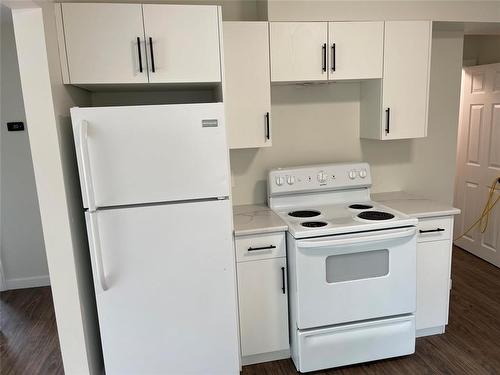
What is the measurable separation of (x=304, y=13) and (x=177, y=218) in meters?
1.51

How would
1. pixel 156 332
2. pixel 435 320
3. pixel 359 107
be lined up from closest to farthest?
pixel 156 332
pixel 435 320
pixel 359 107

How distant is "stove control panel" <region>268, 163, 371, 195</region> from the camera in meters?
2.56

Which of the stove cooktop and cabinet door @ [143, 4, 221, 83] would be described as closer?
cabinet door @ [143, 4, 221, 83]

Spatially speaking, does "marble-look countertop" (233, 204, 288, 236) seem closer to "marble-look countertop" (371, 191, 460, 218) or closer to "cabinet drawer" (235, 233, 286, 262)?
"cabinet drawer" (235, 233, 286, 262)

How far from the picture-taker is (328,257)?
216 cm

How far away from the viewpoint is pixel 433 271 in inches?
97.5

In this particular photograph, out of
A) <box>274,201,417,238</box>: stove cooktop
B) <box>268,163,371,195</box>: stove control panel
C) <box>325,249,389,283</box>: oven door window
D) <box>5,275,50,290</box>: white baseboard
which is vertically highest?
<box>268,163,371,195</box>: stove control panel

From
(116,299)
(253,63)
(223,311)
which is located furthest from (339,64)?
(116,299)

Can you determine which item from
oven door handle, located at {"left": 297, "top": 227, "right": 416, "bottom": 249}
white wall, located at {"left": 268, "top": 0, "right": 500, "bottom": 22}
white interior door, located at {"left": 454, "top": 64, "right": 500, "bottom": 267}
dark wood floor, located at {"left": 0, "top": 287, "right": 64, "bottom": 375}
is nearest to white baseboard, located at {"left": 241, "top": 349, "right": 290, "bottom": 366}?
oven door handle, located at {"left": 297, "top": 227, "right": 416, "bottom": 249}

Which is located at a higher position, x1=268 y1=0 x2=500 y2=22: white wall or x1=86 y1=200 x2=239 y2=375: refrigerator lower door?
x1=268 y1=0 x2=500 y2=22: white wall

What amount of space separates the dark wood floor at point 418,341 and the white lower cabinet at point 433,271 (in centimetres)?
16

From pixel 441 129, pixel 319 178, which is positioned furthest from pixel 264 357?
pixel 441 129

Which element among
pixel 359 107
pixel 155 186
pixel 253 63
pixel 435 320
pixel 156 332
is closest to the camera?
pixel 155 186

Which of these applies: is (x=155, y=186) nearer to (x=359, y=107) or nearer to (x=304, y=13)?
(x=304, y=13)
